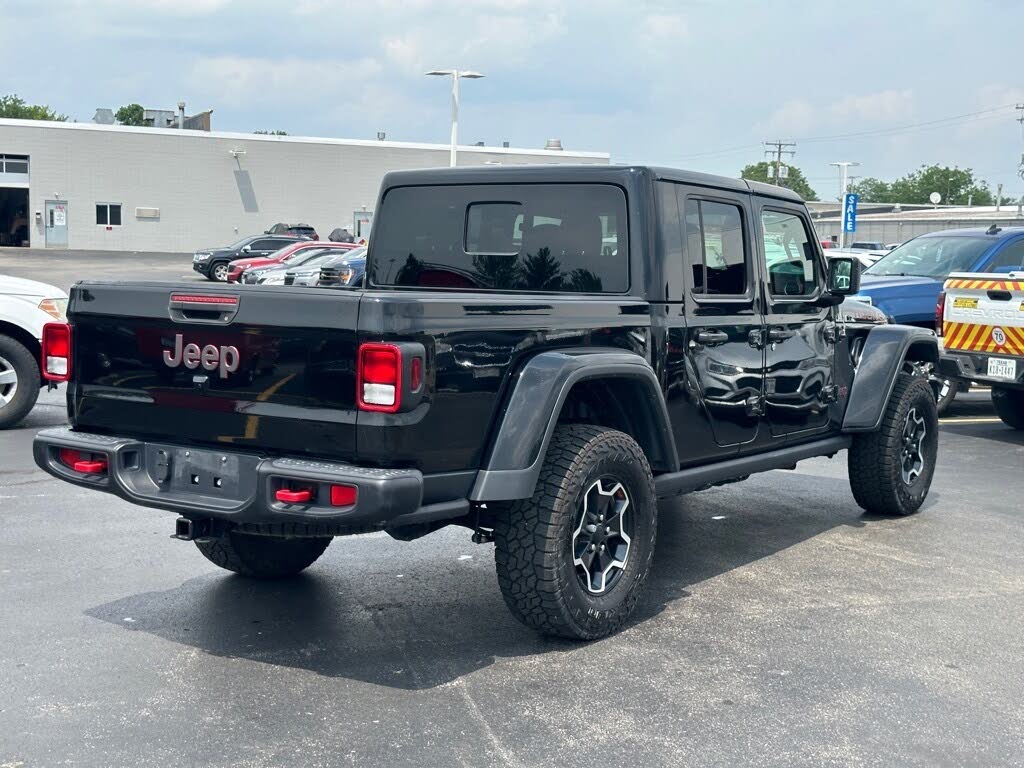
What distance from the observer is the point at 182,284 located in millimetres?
4703

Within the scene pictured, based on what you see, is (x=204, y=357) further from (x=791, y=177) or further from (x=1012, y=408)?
(x=791, y=177)

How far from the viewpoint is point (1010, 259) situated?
41.2 ft

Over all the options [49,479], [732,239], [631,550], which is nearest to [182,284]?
[631,550]

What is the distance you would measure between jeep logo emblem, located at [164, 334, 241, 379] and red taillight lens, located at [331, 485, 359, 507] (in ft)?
2.17

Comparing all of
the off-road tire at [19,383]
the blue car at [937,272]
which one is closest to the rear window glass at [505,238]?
the off-road tire at [19,383]

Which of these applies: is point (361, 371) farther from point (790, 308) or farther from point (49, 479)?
point (49, 479)

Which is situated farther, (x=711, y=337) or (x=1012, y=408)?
(x=1012, y=408)

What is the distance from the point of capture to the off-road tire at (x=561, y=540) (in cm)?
470

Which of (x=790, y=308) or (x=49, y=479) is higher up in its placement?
(x=790, y=308)

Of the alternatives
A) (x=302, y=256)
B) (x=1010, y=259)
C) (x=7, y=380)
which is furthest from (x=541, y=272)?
(x=302, y=256)

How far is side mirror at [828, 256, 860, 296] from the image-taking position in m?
6.92

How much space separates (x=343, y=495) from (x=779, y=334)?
A: 2.99 m

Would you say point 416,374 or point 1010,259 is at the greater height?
point 1010,259

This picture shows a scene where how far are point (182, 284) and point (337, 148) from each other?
6063cm
